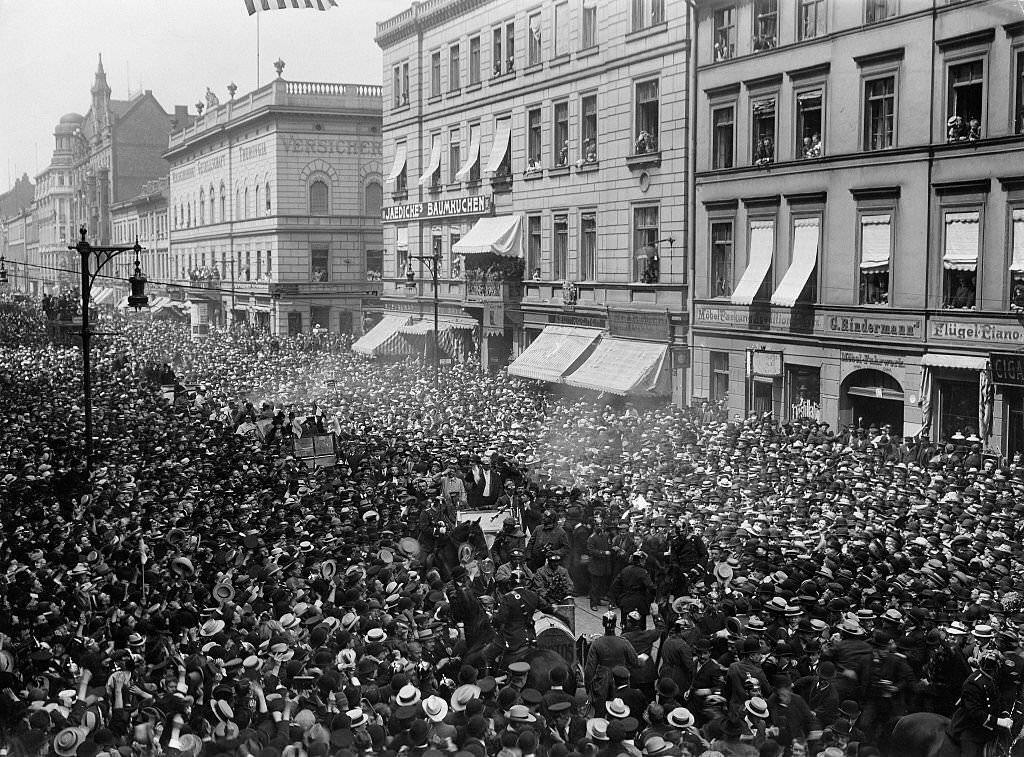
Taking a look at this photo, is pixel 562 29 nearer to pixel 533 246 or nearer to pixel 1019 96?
pixel 533 246

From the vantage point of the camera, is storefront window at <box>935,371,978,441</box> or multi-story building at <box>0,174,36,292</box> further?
multi-story building at <box>0,174,36,292</box>

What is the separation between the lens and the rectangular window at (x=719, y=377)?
113 ft

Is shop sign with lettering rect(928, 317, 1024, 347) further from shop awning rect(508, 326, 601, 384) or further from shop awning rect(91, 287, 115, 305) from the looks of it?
shop awning rect(91, 287, 115, 305)

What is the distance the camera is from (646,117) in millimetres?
37656

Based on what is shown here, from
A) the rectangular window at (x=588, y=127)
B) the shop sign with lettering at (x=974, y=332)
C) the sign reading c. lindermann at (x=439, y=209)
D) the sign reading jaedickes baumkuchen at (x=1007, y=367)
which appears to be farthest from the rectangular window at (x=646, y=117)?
the sign reading jaedickes baumkuchen at (x=1007, y=367)

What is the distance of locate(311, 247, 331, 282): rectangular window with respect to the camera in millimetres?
67812

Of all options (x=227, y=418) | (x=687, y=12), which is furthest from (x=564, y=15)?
(x=227, y=418)

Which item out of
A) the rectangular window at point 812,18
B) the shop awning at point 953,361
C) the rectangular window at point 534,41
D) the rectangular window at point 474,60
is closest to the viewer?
the shop awning at point 953,361

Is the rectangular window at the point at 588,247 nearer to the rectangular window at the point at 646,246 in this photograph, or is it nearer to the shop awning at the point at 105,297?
the rectangular window at the point at 646,246

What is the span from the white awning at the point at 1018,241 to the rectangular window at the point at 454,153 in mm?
27432

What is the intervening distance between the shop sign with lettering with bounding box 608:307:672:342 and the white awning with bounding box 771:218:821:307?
5.15 metres

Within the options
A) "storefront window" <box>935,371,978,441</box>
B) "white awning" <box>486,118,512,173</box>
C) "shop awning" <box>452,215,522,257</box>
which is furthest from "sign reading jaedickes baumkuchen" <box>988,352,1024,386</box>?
"white awning" <box>486,118,512,173</box>

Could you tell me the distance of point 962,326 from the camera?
27281mm

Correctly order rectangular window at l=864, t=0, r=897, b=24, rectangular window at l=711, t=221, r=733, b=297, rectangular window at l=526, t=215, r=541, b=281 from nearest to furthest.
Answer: rectangular window at l=864, t=0, r=897, b=24 → rectangular window at l=711, t=221, r=733, b=297 → rectangular window at l=526, t=215, r=541, b=281
